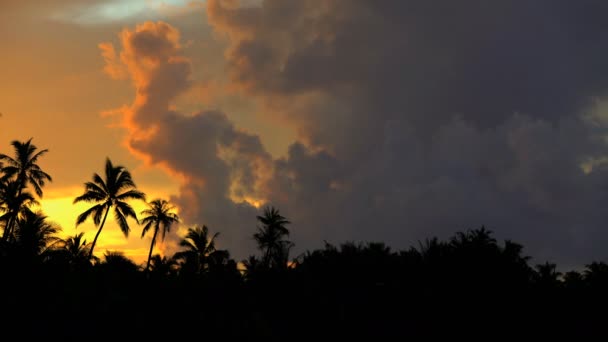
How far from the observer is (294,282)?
22703 millimetres

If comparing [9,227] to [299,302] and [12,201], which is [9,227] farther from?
[299,302]

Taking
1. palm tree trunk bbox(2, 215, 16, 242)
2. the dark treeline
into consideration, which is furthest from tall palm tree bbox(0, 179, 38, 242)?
the dark treeline

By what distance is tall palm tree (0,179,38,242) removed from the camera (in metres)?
38.1

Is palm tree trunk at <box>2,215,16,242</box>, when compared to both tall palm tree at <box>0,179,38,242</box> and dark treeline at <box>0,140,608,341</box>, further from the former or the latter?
dark treeline at <box>0,140,608,341</box>

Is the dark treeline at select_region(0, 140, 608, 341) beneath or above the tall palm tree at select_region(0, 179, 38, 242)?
beneath

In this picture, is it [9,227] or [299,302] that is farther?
[9,227]

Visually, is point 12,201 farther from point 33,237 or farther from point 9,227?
point 33,237

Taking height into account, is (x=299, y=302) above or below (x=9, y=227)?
below

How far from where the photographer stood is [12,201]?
38.5 m

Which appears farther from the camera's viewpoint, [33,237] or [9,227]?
[9,227]

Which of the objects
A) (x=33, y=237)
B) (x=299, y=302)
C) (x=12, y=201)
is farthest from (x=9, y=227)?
(x=299, y=302)

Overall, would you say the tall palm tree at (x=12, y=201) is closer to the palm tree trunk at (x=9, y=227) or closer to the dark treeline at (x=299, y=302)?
the palm tree trunk at (x=9, y=227)

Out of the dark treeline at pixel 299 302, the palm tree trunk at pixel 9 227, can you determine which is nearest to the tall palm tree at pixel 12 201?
the palm tree trunk at pixel 9 227

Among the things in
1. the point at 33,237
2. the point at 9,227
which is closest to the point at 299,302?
the point at 33,237
